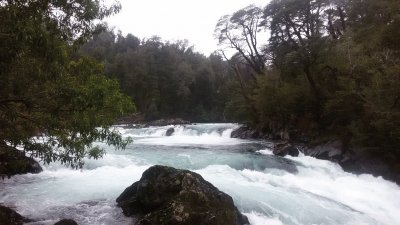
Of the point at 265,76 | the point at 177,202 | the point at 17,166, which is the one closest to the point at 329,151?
the point at 265,76

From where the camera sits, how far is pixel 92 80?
6.45 meters

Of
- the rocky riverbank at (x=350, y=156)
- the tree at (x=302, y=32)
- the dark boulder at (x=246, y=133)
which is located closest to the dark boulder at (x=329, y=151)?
the rocky riverbank at (x=350, y=156)

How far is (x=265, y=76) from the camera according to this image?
79.1 feet

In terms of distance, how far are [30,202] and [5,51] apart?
17.9 feet

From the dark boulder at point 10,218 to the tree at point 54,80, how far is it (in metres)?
1.52

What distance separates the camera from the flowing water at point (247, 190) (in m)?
8.69

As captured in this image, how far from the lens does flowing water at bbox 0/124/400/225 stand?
8.69 m

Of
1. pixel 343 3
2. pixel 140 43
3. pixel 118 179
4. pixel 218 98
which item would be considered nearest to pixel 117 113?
pixel 118 179

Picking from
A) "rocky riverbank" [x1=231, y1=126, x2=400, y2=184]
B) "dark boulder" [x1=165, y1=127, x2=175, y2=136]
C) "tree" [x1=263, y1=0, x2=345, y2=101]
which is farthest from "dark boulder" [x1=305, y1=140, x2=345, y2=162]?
"dark boulder" [x1=165, y1=127, x2=175, y2=136]

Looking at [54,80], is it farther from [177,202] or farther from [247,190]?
[247,190]

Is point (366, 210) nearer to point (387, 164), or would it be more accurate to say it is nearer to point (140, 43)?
point (387, 164)

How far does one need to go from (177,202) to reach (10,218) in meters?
3.58

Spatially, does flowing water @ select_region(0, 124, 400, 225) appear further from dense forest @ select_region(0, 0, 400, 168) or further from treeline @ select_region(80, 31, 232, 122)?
treeline @ select_region(80, 31, 232, 122)

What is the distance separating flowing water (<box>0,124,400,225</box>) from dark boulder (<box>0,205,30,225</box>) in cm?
33
